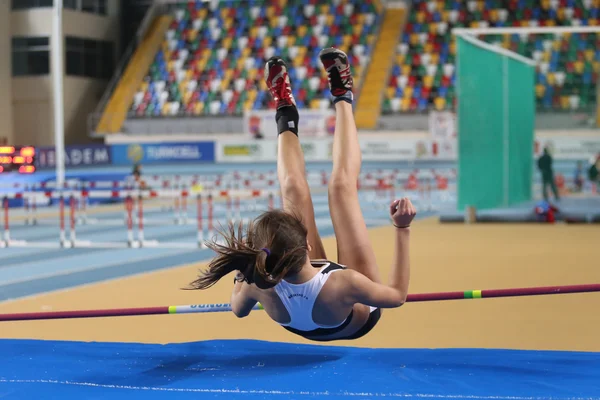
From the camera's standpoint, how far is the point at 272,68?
19.3ft

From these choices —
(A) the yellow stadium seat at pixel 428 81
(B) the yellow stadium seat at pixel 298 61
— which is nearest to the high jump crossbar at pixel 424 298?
(A) the yellow stadium seat at pixel 428 81

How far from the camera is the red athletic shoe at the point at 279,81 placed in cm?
589

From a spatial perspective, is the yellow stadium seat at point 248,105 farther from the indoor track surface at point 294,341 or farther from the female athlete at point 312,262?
the female athlete at point 312,262

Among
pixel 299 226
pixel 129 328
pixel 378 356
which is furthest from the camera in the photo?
pixel 129 328

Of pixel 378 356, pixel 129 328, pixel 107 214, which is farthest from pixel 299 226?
pixel 107 214

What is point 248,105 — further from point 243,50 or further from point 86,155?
point 86,155

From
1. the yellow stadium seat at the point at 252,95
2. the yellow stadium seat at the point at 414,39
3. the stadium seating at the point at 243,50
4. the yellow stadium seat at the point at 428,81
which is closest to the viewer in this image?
the yellow stadium seat at the point at 428,81

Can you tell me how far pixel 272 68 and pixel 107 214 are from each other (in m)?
17.5

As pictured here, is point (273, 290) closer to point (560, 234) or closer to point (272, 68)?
point (272, 68)

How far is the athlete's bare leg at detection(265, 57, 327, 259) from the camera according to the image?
5406 mm

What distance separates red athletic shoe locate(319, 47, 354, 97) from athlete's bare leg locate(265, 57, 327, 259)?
28 cm

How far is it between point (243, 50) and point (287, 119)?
114 feet

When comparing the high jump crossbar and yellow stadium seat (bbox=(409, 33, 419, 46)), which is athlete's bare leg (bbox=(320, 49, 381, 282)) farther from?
yellow stadium seat (bbox=(409, 33, 419, 46))

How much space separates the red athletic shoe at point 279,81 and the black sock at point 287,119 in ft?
0.13
